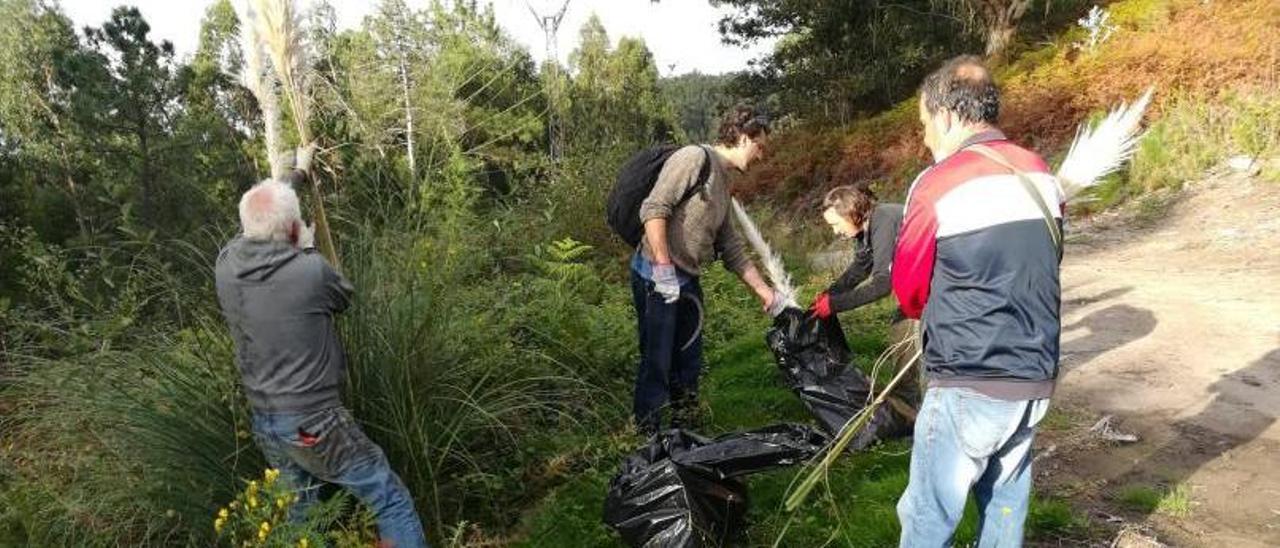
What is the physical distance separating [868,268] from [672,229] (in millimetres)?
1074

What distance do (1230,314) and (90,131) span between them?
24.1 metres

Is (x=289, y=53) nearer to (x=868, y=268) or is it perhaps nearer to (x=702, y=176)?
(x=702, y=176)

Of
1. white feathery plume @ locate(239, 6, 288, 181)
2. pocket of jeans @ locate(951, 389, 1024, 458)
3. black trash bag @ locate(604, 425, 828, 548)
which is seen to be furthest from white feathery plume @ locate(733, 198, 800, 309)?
white feathery plume @ locate(239, 6, 288, 181)

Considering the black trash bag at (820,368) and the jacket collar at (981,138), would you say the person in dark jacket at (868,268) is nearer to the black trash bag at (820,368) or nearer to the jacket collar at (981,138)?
the black trash bag at (820,368)

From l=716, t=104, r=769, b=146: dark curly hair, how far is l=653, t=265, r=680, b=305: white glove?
0.72 metres

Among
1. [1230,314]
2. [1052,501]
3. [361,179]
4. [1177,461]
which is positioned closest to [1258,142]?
[1230,314]

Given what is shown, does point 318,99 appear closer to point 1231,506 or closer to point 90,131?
point 1231,506

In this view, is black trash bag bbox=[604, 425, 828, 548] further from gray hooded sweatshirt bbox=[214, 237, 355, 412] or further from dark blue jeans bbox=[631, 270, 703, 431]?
gray hooded sweatshirt bbox=[214, 237, 355, 412]

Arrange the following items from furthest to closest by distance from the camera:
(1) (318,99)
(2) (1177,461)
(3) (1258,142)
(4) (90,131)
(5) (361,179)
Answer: (4) (90,131)
(3) (1258,142)
(5) (361,179)
(2) (1177,461)
(1) (318,99)

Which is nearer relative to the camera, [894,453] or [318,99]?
[318,99]

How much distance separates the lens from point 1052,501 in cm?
318

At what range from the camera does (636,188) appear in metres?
3.79

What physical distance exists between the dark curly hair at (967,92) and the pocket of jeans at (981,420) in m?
0.78

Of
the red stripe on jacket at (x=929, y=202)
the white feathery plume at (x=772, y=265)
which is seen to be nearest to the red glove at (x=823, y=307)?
the white feathery plume at (x=772, y=265)
